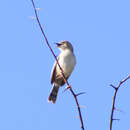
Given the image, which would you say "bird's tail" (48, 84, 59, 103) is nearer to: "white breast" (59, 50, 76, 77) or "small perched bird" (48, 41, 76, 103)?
"small perched bird" (48, 41, 76, 103)

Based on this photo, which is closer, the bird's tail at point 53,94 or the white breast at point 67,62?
the white breast at point 67,62

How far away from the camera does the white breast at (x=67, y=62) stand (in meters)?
8.33

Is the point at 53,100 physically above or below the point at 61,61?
below

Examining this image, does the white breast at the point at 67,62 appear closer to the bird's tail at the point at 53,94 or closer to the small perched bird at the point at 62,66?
the small perched bird at the point at 62,66

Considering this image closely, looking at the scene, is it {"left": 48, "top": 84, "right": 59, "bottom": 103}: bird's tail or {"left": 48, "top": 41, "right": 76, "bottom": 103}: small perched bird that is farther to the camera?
{"left": 48, "top": 84, "right": 59, "bottom": 103}: bird's tail

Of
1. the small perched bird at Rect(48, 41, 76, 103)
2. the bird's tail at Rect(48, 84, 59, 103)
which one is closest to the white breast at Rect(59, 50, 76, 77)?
the small perched bird at Rect(48, 41, 76, 103)

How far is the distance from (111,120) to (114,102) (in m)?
0.14

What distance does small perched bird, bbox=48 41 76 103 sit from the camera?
835cm

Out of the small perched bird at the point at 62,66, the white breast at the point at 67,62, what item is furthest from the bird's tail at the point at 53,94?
the white breast at the point at 67,62

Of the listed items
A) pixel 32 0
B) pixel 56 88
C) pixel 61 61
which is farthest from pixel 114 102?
pixel 56 88

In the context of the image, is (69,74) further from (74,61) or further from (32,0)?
(32,0)

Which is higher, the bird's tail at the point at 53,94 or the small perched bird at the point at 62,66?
the small perched bird at the point at 62,66

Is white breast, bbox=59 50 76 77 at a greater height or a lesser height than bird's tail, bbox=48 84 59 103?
greater

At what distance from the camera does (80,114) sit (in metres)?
2.71
